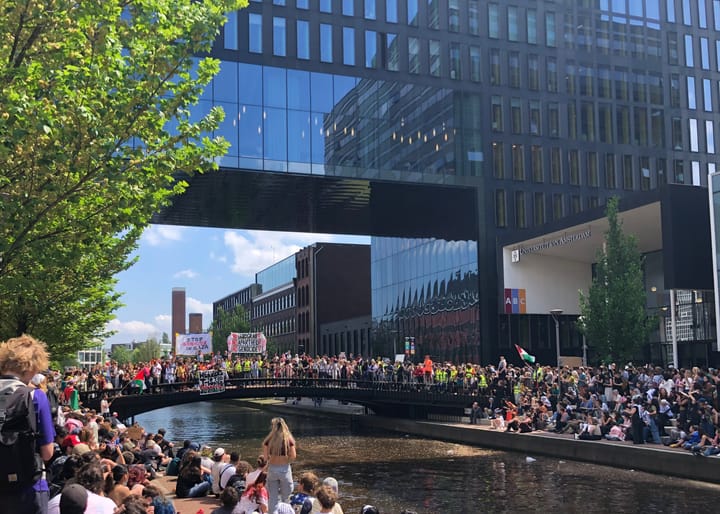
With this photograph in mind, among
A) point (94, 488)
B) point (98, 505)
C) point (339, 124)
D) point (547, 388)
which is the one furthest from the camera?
point (339, 124)

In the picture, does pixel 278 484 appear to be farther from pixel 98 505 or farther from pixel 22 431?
pixel 22 431

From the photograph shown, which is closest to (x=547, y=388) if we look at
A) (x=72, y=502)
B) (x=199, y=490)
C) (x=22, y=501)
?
(x=199, y=490)

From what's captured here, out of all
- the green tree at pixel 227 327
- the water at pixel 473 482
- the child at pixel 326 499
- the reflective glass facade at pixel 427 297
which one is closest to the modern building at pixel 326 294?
the green tree at pixel 227 327

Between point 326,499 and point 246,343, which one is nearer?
point 326,499

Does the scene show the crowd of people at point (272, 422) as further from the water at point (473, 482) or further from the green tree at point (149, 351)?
the green tree at point (149, 351)

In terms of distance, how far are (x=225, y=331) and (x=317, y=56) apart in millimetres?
68385

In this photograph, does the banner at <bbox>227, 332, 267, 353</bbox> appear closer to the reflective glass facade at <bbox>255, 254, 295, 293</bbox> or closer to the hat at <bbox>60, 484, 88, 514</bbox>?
the reflective glass facade at <bbox>255, 254, 295, 293</bbox>

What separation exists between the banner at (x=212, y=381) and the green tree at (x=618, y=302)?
19.2 meters

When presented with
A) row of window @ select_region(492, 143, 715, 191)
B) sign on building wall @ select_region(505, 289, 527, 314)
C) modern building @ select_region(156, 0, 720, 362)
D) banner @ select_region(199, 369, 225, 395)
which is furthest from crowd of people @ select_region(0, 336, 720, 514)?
row of window @ select_region(492, 143, 715, 191)

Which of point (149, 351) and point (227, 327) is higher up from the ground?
point (227, 327)

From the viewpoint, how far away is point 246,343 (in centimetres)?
6231

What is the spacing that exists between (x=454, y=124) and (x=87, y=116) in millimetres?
45831

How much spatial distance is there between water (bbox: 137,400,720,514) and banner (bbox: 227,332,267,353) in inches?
770

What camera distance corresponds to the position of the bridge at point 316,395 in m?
40.5
